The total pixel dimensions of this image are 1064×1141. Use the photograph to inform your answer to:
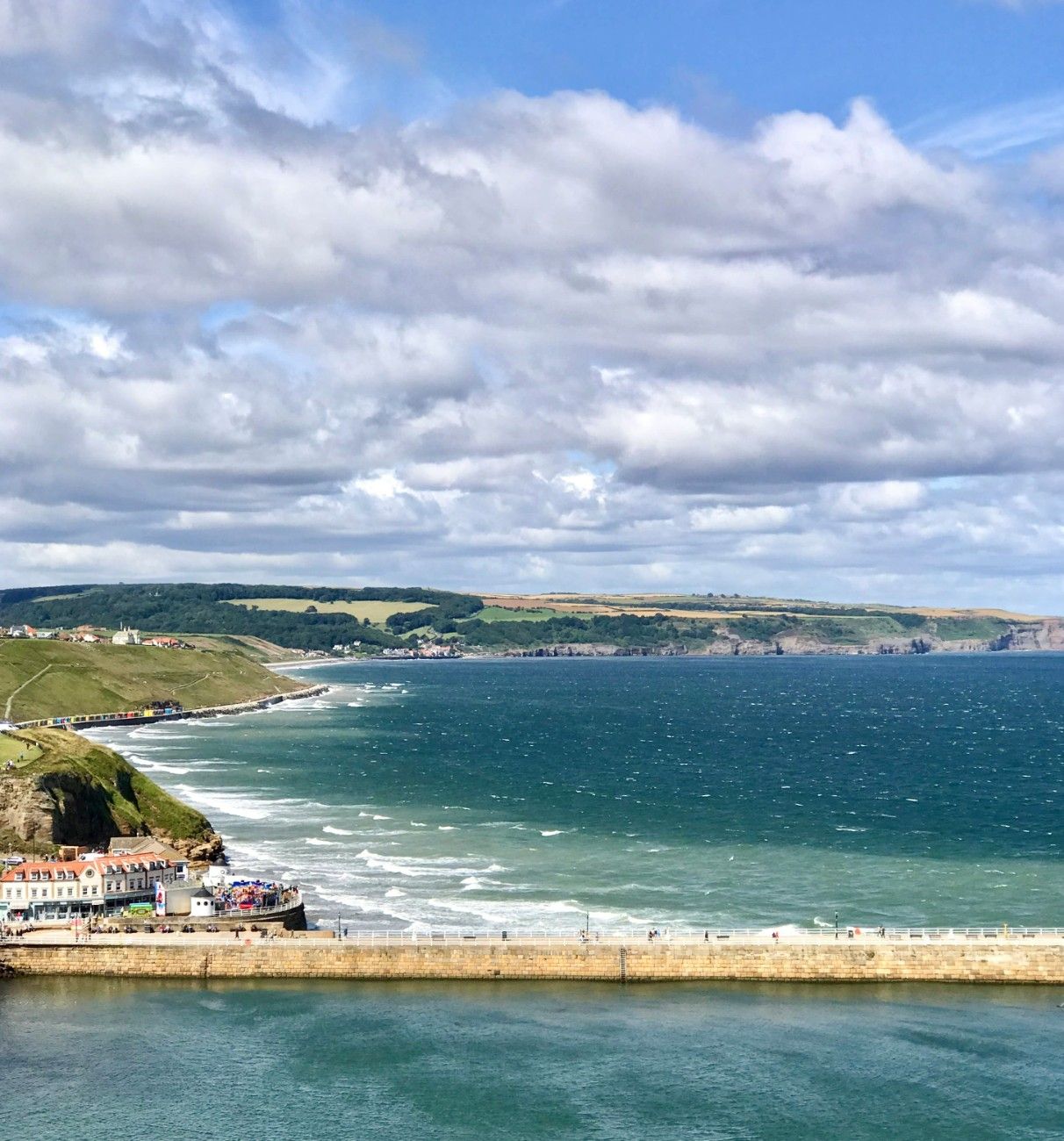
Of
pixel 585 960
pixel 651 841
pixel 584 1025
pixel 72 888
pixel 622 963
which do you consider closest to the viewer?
pixel 584 1025

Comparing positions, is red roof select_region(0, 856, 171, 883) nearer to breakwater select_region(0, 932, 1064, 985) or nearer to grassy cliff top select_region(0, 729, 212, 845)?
breakwater select_region(0, 932, 1064, 985)

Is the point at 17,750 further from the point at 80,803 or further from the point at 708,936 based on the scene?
the point at 708,936

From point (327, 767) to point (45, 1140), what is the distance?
437ft

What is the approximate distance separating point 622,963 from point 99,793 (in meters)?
65.4

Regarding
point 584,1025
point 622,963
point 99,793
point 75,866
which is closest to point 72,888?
point 75,866

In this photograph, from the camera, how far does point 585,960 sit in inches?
3531

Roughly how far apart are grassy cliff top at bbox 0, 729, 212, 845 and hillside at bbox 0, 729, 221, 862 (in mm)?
83

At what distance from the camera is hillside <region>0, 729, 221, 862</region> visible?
391ft

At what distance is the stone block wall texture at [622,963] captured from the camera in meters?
88.6

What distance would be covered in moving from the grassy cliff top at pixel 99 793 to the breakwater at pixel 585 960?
3141 centimetres

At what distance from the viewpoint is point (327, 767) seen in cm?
19888

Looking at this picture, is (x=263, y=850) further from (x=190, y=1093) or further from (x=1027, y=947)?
(x=1027, y=947)

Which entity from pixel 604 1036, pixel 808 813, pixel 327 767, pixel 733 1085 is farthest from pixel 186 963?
pixel 327 767

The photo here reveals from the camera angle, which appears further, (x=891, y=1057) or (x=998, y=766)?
(x=998, y=766)
